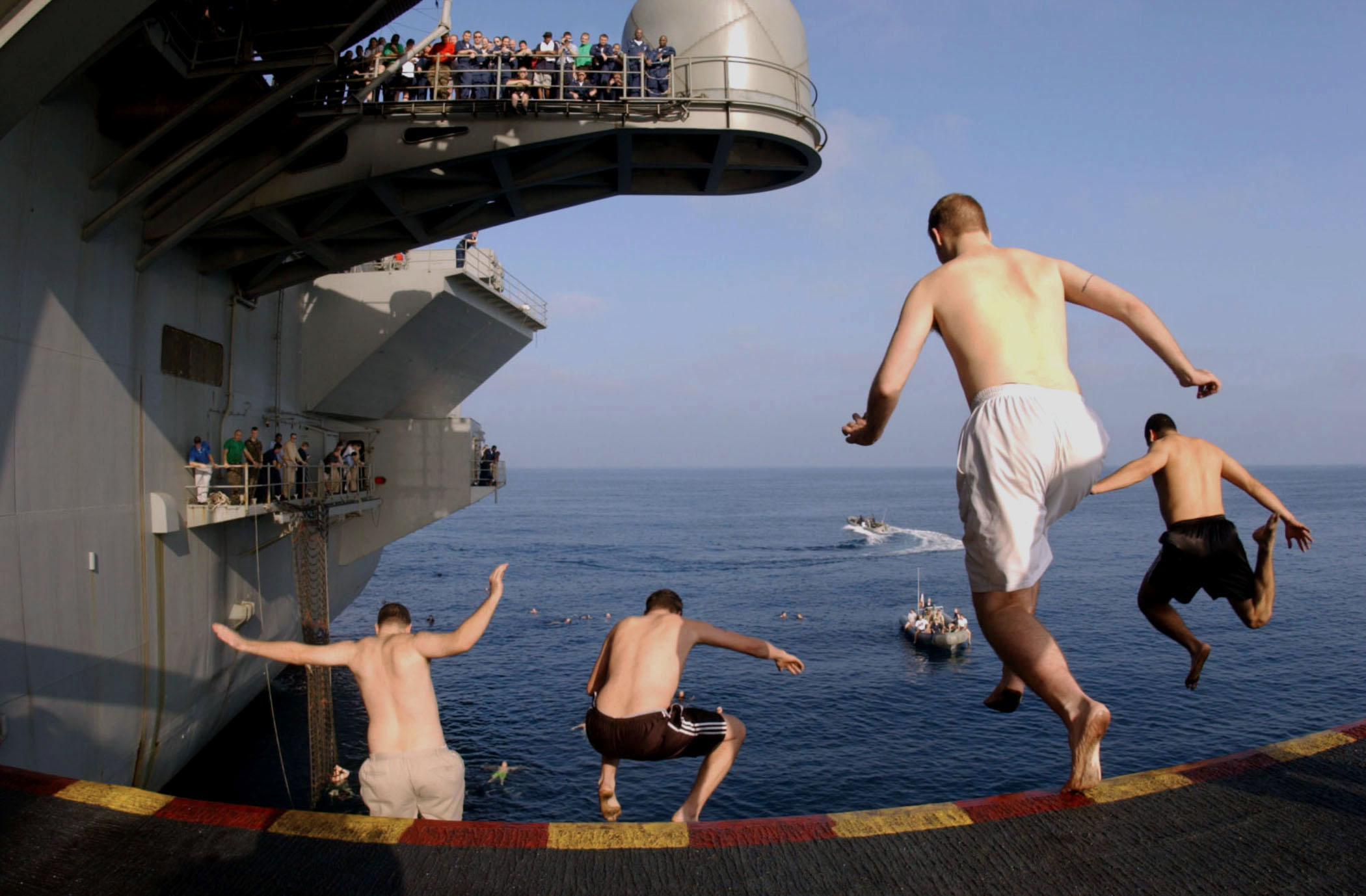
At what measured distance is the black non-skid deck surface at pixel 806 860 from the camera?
324cm

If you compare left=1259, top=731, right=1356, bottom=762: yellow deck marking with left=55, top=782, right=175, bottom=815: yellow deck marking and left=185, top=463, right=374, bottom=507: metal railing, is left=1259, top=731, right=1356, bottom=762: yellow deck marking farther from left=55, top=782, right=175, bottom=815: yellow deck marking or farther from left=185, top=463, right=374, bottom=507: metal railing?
left=185, top=463, right=374, bottom=507: metal railing

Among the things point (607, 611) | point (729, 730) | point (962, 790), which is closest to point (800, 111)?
point (729, 730)

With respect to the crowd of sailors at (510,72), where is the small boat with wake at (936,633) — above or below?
below

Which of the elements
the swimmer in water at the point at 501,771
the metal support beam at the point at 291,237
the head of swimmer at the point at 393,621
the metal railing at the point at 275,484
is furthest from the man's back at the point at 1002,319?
the swimmer in water at the point at 501,771

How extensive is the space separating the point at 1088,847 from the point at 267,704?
85.3 feet

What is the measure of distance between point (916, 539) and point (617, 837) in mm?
85757

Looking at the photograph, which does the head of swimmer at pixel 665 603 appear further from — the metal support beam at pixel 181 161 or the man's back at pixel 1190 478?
the metal support beam at pixel 181 161

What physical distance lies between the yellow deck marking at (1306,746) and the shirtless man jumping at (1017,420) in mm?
1376

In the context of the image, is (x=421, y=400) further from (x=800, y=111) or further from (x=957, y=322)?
(x=957, y=322)

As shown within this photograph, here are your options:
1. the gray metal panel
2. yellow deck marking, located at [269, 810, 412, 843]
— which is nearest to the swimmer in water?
the gray metal panel

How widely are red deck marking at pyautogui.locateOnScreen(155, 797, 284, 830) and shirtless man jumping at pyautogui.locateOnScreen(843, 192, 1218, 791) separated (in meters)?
3.01

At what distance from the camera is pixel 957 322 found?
3.57 meters

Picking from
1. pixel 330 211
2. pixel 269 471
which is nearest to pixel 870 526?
pixel 269 471

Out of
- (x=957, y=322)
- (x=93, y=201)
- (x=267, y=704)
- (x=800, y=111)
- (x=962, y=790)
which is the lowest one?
(x=962, y=790)
